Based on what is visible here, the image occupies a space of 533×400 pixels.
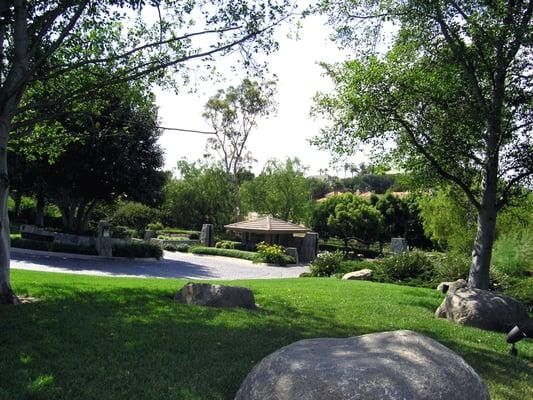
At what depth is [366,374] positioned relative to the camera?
149 inches

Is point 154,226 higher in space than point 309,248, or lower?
higher

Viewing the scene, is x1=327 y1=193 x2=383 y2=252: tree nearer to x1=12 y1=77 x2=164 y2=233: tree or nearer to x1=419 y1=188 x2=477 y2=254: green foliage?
x1=419 y1=188 x2=477 y2=254: green foliage

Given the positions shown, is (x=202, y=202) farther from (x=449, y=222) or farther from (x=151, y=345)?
(x=151, y=345)

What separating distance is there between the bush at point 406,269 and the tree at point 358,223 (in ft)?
62.6

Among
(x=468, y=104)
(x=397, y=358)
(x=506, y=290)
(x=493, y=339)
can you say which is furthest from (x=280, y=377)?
(x=506, y=290)

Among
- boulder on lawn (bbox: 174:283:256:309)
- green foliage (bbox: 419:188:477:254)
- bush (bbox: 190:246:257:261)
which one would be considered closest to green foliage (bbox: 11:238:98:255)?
bush (bbox: 190:246:257:261)

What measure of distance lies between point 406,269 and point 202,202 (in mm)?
32917

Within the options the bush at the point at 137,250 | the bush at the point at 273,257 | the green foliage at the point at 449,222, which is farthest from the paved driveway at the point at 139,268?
the green foliage at the point at 449,222

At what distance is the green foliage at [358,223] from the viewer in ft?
127

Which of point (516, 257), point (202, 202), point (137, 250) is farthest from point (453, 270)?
point (202, 202)

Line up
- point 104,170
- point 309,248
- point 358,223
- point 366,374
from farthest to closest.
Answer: point 358,223 < point 309,248 < point 104,170 < point 366,374

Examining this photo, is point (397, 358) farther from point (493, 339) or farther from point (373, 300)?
point (373, 300)

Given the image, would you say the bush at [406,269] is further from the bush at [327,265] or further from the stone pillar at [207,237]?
the stone pillar at [207,237]

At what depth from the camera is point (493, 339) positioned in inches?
331
